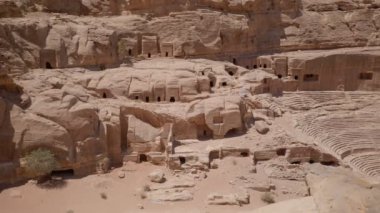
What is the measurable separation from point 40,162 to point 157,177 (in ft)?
17.7

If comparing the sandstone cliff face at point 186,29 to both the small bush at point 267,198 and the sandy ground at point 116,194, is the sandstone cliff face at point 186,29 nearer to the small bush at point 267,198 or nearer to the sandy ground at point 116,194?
the sandy ground at point 116,194

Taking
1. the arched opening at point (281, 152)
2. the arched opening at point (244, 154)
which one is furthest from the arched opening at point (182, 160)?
the arched opening at point (281, 152)

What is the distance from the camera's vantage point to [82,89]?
24.0 metres

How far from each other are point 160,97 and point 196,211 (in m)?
11.2

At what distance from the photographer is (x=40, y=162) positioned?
1784cm

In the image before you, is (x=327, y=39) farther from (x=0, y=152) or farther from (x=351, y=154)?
(x=0, y=152)

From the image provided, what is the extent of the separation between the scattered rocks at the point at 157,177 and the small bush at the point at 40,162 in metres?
4.58

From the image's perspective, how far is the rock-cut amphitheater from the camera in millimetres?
17703

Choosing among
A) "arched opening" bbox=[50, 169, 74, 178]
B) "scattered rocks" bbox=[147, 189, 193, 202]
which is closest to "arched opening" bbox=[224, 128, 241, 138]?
"scattered rocks" bbox=[147, 189, 193, 202]

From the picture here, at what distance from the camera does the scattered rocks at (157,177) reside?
19.2 metres

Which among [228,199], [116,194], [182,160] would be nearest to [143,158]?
[182,160]

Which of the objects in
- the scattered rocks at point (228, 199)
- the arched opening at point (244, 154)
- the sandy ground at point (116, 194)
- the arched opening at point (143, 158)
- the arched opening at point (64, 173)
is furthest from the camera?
the arched opening at point (143, 158)

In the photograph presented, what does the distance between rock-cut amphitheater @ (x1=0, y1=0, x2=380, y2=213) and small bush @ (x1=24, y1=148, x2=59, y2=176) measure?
0.42 metres

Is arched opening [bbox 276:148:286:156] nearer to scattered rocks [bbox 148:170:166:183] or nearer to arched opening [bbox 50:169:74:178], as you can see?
scattered rocks [bbox 148:170:166:183]
